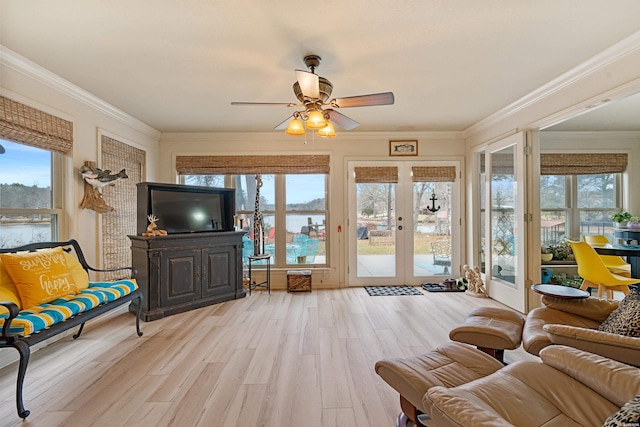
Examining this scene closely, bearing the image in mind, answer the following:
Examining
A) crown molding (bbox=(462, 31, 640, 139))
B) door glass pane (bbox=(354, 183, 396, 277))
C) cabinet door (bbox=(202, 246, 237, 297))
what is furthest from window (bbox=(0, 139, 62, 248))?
crown molding (bbox=(462, 31, 640, 139))

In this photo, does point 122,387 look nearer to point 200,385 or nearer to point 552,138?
point 200,385

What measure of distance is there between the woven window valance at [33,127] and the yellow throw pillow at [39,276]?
100 centimetres

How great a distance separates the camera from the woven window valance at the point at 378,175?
478 cm

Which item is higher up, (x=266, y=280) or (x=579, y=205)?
(x=579, y=205)

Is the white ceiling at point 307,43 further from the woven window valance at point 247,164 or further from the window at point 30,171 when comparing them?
the woven window valance at point 247,164

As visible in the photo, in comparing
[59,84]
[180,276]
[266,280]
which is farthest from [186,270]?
[59,84]

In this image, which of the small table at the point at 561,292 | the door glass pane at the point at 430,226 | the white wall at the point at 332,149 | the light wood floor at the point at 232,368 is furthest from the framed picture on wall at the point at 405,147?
the small table at the point at 561,292

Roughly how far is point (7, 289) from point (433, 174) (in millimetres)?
5022

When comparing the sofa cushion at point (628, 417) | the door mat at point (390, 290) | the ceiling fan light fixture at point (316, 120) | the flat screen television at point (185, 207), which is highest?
the ceiling fan light fixture at point (316, 120)

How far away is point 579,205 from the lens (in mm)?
4934

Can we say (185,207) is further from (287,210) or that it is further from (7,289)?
(7,289)

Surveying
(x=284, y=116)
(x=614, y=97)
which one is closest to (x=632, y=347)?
(x=614, y=97)

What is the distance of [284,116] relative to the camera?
13.1 feet

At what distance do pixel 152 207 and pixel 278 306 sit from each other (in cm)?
201
